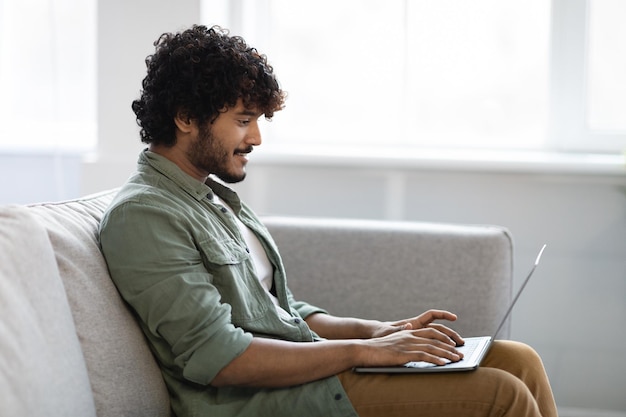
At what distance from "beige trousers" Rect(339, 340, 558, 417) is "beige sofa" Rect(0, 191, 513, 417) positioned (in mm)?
382

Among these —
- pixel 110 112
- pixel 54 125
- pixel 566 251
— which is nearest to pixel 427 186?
pixel 566 251

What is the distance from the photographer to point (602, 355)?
9.48 feet

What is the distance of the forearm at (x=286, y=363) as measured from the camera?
1666mm

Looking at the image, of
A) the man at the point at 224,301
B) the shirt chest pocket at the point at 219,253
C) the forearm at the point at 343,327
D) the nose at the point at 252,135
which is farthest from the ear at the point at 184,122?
the forearm at the point at 343,327

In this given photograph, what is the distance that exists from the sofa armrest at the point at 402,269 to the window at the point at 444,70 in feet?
2.36

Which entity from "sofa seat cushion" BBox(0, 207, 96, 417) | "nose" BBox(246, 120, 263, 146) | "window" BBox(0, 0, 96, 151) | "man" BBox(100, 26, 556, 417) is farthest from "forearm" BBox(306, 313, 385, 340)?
"window" BBox(0, 0, 96, 151)

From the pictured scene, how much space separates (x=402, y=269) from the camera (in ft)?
7.98

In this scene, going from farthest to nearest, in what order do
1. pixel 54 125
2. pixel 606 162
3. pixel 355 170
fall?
pixel 54 125, pixel 355 170, pixel 606 162

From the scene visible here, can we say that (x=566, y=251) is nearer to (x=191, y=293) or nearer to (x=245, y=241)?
(x=245, y=241)

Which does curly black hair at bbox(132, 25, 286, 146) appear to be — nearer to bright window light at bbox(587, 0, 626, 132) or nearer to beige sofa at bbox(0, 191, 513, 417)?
beige sofa at bbox(0, 191, 513, 417)

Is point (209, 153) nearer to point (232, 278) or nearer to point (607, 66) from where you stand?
point (232, 278)

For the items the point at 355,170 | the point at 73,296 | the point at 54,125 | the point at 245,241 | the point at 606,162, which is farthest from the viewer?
the point at 54,125

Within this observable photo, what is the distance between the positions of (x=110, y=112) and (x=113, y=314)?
1.39 meters

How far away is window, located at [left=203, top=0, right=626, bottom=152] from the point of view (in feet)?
9.75
